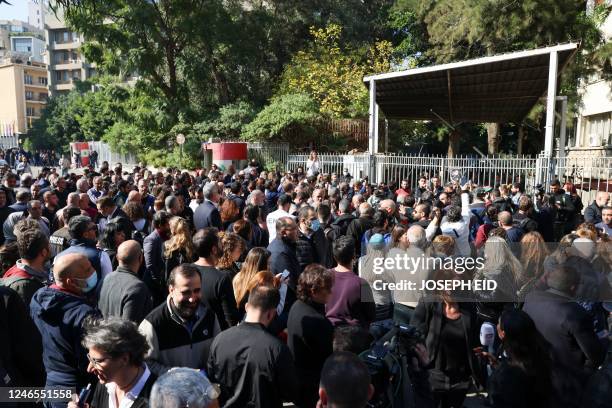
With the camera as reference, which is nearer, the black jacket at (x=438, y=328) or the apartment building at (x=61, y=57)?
the black jacket at (x=438, y=328)

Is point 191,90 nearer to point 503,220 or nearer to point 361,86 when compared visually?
point 361,86

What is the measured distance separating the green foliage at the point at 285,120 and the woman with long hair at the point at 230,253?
A: 1849cm

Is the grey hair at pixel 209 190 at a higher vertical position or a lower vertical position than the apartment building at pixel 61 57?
lower

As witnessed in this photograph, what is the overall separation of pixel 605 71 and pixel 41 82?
8109cm

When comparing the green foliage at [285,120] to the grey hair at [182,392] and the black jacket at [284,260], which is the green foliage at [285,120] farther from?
the grey hair at [182,392]

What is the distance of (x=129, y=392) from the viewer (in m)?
2.57

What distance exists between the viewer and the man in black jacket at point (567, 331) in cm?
326

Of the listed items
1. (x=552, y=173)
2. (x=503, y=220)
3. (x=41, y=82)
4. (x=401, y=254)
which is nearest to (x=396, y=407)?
(x=401, y=254)

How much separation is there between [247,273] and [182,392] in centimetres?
215

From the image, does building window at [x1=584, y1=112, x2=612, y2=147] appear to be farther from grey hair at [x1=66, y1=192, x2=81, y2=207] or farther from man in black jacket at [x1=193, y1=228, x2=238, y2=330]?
man in black jacket at [x1=193, y1=228, x2=238, y2=330]

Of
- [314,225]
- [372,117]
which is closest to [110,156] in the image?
[372,117]

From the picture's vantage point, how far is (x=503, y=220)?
21.6 feet

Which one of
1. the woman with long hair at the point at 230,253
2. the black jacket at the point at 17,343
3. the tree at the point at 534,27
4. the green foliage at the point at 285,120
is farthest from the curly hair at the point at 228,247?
the tree at the point at 534,27

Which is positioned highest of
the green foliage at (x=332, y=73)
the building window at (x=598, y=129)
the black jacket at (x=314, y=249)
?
the green foliage at (x=332, y=73)
